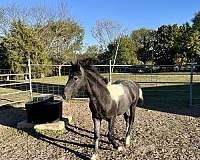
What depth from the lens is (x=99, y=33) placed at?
54062 mm

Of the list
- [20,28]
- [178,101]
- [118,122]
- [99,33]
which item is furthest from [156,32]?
[118,122]

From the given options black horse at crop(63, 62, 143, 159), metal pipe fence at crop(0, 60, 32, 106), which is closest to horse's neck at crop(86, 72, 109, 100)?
black horse at crop(63, 62, 143, 159)

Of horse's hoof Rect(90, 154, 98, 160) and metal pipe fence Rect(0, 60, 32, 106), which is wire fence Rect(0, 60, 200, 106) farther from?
horse's hoof Rect(90, 154, 98, 160)

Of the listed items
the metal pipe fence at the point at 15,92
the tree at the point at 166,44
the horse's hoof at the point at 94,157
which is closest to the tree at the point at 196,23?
the tree at the point at 166,44

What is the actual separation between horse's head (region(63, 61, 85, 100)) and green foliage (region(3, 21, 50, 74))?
2258 centimetres

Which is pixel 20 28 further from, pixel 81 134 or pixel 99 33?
pixel 99 33

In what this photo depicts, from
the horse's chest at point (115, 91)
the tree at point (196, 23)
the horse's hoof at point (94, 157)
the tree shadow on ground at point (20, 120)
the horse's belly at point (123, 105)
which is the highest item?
the tree at point (196, 23)

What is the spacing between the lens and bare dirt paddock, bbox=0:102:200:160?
541 cm

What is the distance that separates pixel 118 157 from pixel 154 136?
160cm

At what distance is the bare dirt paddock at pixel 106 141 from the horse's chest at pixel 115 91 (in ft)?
3.24

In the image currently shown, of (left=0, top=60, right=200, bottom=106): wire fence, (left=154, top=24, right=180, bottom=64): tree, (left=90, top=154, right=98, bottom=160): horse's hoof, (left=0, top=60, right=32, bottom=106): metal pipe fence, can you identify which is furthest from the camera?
(left=154, top=24, right=180, bottom=64): tree

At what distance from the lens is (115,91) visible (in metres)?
5.44

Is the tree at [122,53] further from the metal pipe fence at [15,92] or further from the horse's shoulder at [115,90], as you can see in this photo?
the horse's shoulder at [115,90]

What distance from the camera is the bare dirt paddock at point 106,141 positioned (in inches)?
213
